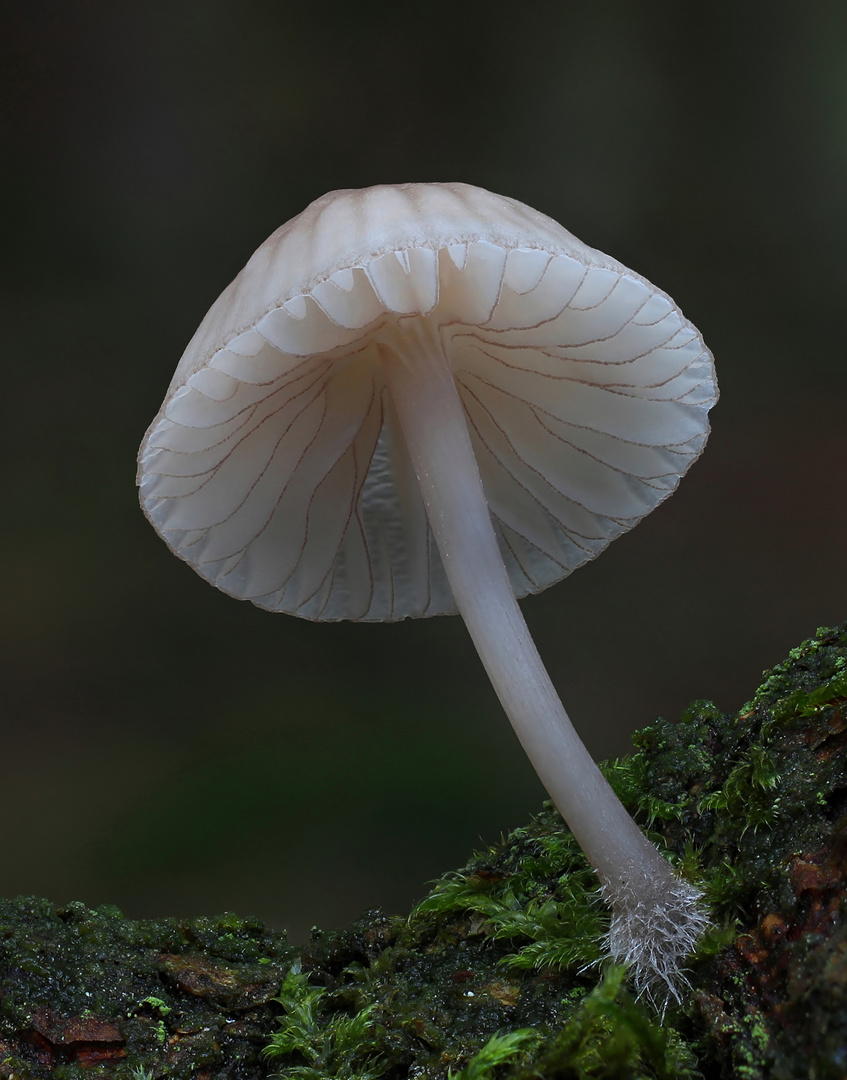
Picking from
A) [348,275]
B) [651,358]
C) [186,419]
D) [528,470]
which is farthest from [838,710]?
[186,419]

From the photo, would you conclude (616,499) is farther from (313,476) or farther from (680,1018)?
(680,1018)

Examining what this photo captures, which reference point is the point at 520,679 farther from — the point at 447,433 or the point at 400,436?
the point at 400,436

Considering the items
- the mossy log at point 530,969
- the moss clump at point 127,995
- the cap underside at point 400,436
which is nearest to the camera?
the mossy log at point 530,969

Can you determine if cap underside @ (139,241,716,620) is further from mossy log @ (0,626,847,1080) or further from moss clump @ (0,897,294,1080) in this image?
moss clump @ (0,897,294,1080)

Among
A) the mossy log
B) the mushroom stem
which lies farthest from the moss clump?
the mushroom stem

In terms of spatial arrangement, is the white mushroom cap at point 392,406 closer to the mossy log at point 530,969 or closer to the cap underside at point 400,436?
the cap underside at point 400,436

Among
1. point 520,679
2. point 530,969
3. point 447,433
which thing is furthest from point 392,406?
point 530,969

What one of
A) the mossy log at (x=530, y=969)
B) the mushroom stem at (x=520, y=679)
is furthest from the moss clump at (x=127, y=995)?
the mushroom stem at (x=520, y=679)

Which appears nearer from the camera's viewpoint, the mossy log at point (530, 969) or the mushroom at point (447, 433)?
the mossy log at point (530, 969)
